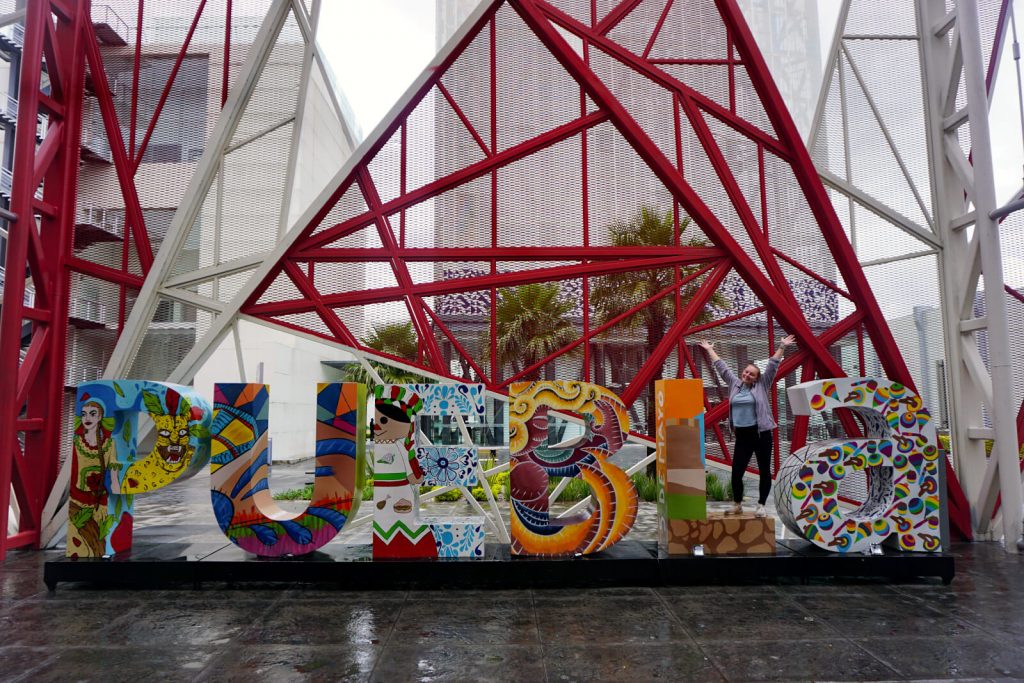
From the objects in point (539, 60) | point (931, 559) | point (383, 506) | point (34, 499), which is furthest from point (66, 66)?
point (931, 559)

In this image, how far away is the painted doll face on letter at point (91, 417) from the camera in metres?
7.59

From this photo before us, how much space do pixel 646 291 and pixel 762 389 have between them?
2.50 metres

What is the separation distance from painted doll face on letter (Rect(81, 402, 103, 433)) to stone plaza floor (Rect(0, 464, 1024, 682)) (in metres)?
1.68

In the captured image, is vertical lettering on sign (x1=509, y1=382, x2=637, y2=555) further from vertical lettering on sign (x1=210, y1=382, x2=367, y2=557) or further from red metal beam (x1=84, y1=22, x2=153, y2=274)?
red metal beam (x1=84, y1=22, x2=153, y2=274)

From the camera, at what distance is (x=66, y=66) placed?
10188 mm

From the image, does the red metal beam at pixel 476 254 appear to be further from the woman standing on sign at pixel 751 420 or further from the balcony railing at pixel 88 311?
the balcony railing at pixel 88 311

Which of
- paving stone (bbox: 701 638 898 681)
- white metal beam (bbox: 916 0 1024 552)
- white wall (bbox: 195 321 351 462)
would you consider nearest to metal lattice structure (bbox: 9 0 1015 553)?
white metal beam (bbox: 916 0 1024 552)

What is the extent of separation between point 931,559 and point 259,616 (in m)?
6.83

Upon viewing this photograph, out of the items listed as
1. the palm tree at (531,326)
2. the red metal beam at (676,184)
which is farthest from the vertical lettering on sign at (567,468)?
the red metal beam at (676,184)

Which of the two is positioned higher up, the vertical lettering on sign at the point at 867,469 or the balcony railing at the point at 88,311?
the balcony railing at the point at 88,311

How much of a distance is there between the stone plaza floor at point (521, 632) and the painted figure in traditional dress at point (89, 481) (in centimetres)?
49

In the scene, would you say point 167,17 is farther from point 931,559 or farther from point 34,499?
point 931,559

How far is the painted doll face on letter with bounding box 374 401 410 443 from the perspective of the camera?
7.57 metres

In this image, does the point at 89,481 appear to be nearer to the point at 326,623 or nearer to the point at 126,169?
the point at 326,623
